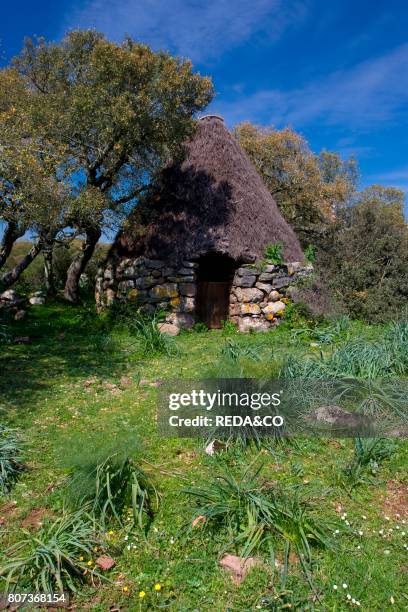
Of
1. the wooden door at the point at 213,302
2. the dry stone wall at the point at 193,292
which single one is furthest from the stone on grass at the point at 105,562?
the wooden door at the point at 213,302

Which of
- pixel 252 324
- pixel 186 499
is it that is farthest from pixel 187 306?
pixel 186 499

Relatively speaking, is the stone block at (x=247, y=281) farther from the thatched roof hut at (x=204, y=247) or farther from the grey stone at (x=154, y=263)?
the grey stone at (x=154, y=263)

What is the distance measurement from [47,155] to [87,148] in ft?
3.42

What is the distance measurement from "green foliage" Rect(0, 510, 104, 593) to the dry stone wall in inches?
258

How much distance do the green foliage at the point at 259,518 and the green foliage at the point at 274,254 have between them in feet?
22.5

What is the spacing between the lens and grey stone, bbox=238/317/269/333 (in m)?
9.37

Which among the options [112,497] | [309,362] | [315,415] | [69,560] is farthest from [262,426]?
[69,560]

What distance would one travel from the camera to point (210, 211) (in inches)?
382

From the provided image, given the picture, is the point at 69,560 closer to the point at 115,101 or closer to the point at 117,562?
the point at 117,562

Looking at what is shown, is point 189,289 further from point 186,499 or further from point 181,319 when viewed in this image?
point 186,499

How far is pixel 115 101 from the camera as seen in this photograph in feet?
26.0

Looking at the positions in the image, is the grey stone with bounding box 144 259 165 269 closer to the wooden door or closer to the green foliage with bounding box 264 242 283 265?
the wooden door

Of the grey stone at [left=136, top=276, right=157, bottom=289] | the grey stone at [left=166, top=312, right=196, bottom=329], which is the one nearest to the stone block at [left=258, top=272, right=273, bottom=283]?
the grey stone at [left=166, top=312, right=196, bottom=329]

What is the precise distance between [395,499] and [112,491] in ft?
6.88
